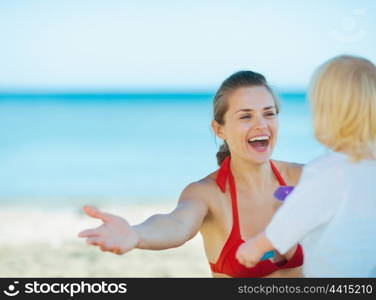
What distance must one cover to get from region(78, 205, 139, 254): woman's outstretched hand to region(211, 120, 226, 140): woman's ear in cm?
106

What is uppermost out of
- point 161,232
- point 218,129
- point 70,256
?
point 70,256

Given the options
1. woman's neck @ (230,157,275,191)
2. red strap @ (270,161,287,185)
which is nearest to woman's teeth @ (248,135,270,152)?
woman's neck @ (230,157,275,191)

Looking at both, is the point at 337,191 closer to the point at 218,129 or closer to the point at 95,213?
the point at 95,213

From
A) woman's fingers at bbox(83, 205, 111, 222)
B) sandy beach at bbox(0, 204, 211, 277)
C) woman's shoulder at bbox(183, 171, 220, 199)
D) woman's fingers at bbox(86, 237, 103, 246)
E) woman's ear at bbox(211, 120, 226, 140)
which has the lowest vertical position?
woman's fingers at bbox(86, 237, 103, 246)

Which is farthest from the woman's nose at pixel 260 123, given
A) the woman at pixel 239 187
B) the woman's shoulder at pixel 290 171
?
the woman's shoulder at pixel 290 171

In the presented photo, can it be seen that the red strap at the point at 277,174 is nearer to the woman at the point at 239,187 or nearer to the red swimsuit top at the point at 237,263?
the woman at the point at 239,187

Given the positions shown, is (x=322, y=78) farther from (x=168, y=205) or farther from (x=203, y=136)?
(x=203, y=136)

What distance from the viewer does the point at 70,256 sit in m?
6.23

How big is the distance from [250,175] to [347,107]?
1012mm

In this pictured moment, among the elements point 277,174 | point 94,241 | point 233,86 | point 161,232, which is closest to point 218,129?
point 233,86

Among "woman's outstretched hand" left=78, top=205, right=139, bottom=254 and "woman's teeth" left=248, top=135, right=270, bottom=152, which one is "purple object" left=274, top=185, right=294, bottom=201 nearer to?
"woman's teeth" left=248, top=135, right=270, bottom=152

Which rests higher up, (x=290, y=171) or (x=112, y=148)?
(x=112, y=148)

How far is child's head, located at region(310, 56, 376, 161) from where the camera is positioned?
2377 millimetres

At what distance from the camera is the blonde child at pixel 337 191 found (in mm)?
2287
